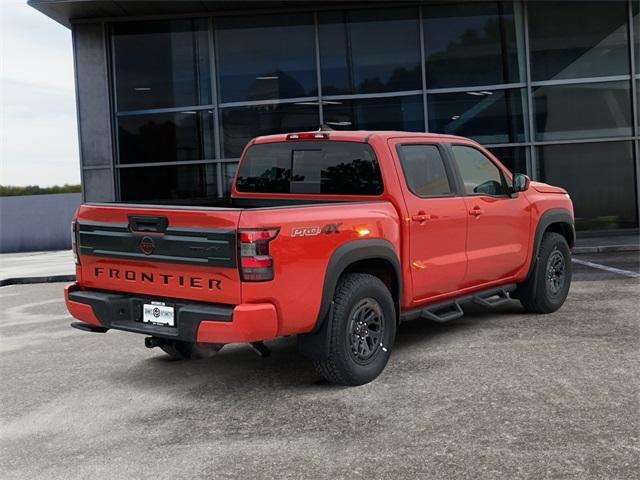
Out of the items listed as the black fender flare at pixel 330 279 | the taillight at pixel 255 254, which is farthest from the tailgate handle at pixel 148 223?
the black fender flare at pixel 330 279

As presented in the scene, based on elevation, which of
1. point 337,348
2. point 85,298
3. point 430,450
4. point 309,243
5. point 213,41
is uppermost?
point 213,41

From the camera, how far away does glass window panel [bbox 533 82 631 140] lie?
47.8 feet

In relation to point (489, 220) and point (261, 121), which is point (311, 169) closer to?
point (489, 220)

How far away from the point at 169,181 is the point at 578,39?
365 inches

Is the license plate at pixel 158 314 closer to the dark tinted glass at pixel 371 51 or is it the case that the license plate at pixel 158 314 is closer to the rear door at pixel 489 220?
the rear door at pixel 489 220

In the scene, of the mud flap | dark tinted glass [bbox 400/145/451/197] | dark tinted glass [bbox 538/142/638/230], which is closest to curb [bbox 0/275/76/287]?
dark tinted glass [bbox 400/145/451/197]

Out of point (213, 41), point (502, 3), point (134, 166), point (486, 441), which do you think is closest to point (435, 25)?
point (502, 3)

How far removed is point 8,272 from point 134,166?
11.1 feet

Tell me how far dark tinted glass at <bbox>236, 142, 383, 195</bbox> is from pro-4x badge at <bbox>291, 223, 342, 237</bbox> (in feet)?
2.65

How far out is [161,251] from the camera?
4480 mm

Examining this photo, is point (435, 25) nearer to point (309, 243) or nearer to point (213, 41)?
point (213, 41)

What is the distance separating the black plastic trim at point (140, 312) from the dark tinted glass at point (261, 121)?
32.9 feet

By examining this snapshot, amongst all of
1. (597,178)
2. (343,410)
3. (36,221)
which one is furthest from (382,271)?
(36,221)

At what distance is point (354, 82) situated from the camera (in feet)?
48.1
